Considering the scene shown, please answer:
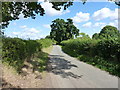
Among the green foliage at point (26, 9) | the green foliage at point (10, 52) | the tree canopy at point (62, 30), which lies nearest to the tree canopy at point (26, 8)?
the green foliage at point (26, 9)

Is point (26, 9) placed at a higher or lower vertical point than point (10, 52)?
higher

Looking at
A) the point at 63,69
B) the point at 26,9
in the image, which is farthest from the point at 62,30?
the point at 63,69

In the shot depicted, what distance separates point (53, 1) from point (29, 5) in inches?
99.4

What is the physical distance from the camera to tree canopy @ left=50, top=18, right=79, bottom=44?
80.9m

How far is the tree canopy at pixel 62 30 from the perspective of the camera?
265 ft

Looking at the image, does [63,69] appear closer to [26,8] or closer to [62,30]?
[26,8]

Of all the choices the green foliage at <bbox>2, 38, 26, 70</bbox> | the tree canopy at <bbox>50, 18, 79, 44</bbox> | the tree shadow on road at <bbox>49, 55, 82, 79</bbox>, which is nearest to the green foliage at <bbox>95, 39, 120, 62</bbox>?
the tree shadow on road at <bbox>49, 55, 82, 79</bbox>

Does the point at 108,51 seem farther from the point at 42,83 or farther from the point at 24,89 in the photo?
the point at 24,89

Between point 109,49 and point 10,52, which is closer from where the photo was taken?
point 10,52

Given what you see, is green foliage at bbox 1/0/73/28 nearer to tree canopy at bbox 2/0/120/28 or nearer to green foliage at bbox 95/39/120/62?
→ tree canopy at bbox 2/0/120/28

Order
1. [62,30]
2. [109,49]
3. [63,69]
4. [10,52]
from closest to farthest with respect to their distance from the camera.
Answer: [10,52]
[63,69]
[109,49]
[62,30]

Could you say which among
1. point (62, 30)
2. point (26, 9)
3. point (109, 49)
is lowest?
point (109, 49)

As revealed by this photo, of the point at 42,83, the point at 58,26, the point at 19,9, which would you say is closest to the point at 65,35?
the point at 58,26

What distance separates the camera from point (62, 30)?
81.2m
